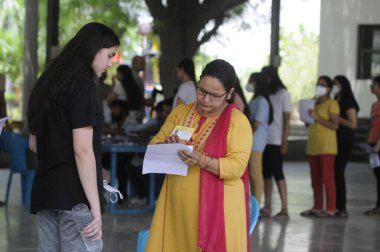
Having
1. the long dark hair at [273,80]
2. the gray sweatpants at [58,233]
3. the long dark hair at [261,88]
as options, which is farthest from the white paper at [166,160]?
the long dark hair at [273,80]

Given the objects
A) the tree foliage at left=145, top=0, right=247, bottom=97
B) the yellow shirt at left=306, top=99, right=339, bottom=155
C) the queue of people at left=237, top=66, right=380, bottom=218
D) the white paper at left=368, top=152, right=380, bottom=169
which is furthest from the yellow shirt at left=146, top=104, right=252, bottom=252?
the tree foliage at left=145, top=0, right=247, bottom=97

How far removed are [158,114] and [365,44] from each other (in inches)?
405

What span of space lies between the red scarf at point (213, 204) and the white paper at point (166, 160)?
12cm

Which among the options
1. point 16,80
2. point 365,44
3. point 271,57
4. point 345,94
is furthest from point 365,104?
point 16,80

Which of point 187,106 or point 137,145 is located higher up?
point 187,106

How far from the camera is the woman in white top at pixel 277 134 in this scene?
402 inches

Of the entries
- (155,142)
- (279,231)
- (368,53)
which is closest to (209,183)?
(155,142)

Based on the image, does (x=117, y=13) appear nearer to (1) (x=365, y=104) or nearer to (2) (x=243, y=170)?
(1) (x=365, y=104)

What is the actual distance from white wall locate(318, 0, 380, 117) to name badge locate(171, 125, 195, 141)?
50.7ft

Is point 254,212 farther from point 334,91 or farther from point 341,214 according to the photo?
point 334,91

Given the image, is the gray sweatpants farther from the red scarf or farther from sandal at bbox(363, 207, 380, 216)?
sandal at bbox(363, 207, 380, 216)

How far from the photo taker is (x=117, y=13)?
76.7 feet

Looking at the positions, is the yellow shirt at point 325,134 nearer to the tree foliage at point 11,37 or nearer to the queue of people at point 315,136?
the queue of people at point 315,136

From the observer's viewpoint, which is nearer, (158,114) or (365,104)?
(158,114)
